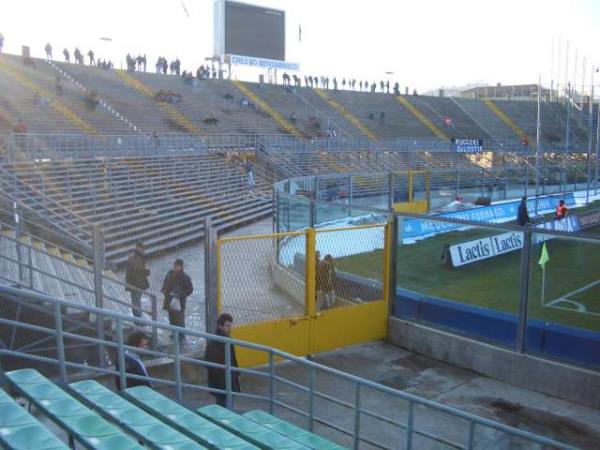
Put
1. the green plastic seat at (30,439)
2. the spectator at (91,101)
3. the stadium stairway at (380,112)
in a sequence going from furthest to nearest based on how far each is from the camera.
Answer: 1. the stadium stairway at (380,112)
2. the spectator at (91,101)
3. the green plastic seat at (30,439)

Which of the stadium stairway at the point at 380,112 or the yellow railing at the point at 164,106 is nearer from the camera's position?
the yellow railing at the point at 164,106

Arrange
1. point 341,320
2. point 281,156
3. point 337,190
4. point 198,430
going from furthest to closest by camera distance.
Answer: point 281,156 → point 337,190 → point 341,320 → point 198,430

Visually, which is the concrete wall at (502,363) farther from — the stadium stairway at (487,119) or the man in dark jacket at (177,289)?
the stadium stairway at (487,119)

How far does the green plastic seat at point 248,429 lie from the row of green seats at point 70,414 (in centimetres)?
105

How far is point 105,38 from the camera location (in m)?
48.8

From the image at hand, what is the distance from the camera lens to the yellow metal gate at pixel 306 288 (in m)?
8.79

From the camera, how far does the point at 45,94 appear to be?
97.2 feet

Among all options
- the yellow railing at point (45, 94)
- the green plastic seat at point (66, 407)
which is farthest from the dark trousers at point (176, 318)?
the yellow railing at point (45, 94)

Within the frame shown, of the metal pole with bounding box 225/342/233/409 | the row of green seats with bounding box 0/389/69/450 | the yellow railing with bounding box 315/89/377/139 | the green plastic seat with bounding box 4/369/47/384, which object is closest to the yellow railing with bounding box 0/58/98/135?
the yellow railing with bounding box 315/89/377/139

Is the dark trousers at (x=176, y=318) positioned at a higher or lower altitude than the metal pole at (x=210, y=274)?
lower

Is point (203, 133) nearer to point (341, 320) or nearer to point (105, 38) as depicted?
point (105, 38)

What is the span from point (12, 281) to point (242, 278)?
3.02 meters

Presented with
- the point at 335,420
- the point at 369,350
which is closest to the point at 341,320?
the point at 369,350

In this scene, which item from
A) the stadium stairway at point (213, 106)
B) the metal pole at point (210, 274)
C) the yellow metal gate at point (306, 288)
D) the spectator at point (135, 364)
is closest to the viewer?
the spectator at point (135, 364)
